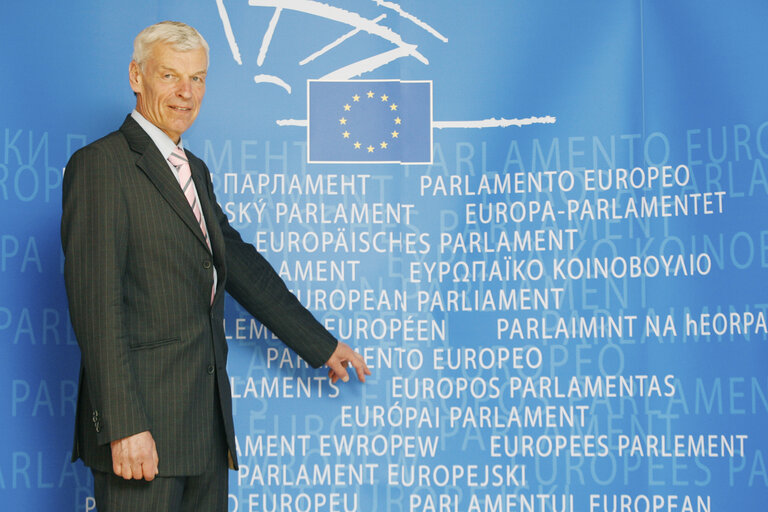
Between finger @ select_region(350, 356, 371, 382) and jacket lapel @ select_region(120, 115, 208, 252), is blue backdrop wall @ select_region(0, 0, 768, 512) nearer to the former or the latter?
finger @ select_region(350, 356, 371, 382)

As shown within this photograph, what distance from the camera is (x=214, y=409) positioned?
1.73 meters

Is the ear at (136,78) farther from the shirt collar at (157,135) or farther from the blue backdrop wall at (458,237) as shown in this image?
the blue backdrop wall at (458,237)

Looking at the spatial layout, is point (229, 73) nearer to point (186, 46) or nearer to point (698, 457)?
point (186, 46)

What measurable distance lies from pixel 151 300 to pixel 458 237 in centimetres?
104

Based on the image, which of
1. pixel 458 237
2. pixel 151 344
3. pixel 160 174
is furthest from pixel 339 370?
pixel 160 174

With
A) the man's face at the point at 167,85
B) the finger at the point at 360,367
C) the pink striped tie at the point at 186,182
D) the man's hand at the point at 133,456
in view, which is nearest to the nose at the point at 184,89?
the man's face at the point at 167,85

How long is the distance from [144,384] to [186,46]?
2.58 feet

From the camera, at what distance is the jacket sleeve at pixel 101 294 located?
149 centimetres

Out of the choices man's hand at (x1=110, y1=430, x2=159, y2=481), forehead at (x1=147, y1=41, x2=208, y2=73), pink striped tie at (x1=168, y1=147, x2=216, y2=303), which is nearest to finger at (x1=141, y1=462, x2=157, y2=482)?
man's hand at (x1=110, y1=430, x2=159, y2=481)

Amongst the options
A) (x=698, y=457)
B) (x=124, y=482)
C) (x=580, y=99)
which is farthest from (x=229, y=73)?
(x=698, y=457)

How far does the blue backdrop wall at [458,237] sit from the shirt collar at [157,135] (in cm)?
58

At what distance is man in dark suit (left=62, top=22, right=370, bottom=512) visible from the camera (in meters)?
1.51

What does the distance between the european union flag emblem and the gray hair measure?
2.08 feet

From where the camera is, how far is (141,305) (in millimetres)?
1615
